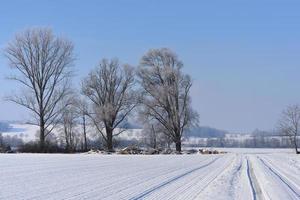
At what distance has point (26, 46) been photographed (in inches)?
2042

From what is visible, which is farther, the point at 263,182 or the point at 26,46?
the point at 26,46

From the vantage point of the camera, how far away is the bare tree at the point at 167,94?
5700 centimetres

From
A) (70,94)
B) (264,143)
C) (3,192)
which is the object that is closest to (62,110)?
(70,94)

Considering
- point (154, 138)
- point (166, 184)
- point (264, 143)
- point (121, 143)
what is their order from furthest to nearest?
point (264, 143) < point (121, 143) < point (154, 138) < point (166, 184)

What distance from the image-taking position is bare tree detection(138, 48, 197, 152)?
57000 millimetres

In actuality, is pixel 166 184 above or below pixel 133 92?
below

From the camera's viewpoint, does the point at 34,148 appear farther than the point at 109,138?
No

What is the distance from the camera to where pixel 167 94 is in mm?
56656

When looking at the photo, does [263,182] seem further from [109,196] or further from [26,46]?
[26,46]

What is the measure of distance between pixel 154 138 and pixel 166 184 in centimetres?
5102

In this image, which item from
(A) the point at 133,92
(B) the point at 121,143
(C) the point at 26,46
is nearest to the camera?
(C) the point at 26,46

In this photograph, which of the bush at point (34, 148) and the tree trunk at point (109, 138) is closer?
the bush at point (34, 148)

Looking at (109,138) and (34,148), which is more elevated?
(109,138)

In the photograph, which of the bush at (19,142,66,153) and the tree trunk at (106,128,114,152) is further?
the tree trunk at (106,128,114,152)
